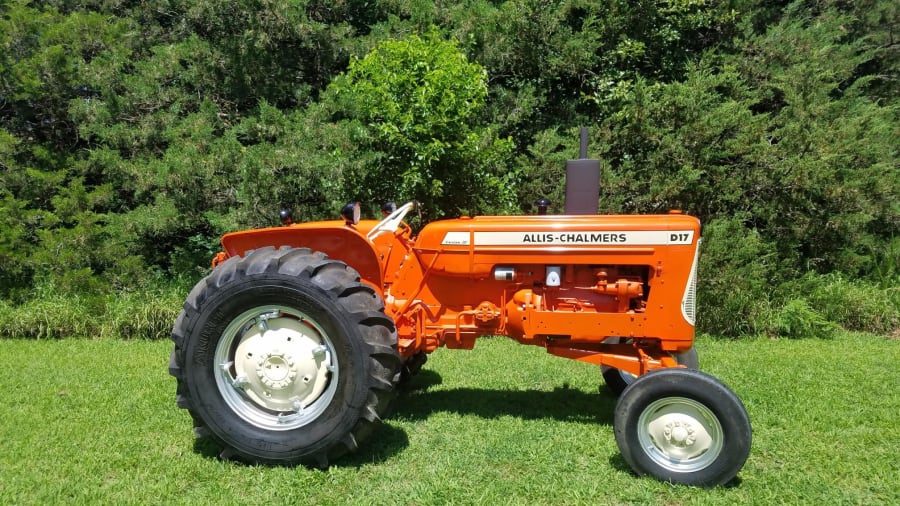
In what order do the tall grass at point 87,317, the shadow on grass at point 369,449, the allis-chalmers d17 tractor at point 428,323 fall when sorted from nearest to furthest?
the allis-chalmers d17 tractor at point 428,323 → the shadow on grass at point 369,449 → the tall grass at point 87,317

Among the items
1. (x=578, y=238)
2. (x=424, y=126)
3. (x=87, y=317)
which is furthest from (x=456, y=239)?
(x=87, y=317)

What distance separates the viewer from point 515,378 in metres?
4.70

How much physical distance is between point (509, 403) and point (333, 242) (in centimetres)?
171

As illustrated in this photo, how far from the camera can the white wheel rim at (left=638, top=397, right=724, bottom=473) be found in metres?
2.84

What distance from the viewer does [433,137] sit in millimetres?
5789

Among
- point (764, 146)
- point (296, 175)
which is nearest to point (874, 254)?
point (764, 146)

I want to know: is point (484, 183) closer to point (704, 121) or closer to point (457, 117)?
point (457, 117)

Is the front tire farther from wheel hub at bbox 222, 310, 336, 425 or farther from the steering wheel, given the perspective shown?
the steering wheel

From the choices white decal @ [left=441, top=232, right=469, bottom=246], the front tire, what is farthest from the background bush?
the front tire

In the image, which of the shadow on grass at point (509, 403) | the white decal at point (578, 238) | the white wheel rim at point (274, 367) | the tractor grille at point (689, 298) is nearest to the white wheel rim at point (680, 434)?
the tractor grille at point (689, 298)

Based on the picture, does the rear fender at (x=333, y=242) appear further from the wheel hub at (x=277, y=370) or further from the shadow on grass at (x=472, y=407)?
the shadow on grass at (x=472, y=407)

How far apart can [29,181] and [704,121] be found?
8.24 m

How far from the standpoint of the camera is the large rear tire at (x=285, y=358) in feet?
9.83

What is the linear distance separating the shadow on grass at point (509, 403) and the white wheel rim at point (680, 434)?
0.77 meters
